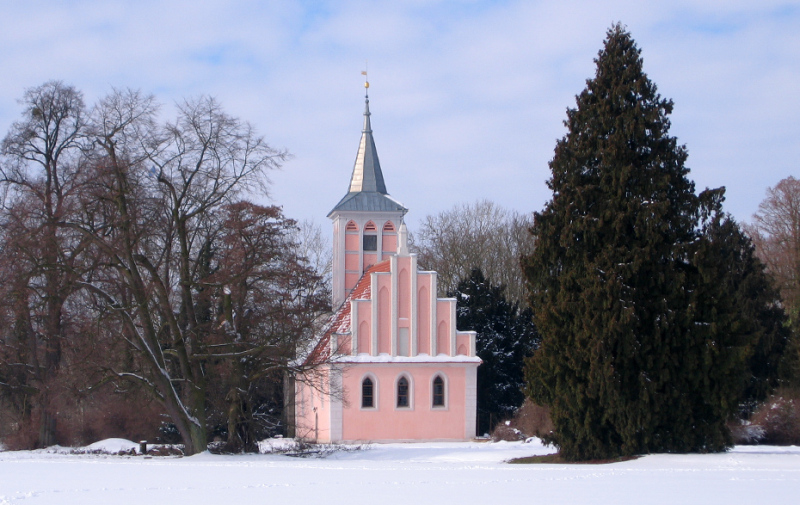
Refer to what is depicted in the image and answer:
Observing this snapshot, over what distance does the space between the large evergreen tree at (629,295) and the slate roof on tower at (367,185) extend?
2460cm

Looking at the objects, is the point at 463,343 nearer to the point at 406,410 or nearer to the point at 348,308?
the point at 406,410

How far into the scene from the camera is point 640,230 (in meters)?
22.4

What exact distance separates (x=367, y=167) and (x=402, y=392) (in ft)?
49.7

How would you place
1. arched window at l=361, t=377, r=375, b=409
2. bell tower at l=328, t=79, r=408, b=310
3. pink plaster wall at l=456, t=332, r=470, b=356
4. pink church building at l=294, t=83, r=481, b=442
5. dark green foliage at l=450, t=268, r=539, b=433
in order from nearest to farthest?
pink church building at l=294, t=83, r=481, b=442 → arched window at l=361, t=377, r=375, b=409 → pink plaster wall at l=456, t=332, r=470, b=356 → dark green foliage at l=450, t=268, r=539, b=433 → bell tower at l=328, t=79, r=408, b=310

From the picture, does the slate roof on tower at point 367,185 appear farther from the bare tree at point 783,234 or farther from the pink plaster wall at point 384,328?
the bare tree at point 783,234

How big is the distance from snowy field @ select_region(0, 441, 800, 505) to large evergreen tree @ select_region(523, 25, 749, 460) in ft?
4.44

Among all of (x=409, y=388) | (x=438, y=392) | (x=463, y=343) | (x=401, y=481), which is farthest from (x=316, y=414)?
(x=401, y=481)

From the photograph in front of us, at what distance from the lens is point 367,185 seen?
4897 cm

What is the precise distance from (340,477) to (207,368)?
1119cm

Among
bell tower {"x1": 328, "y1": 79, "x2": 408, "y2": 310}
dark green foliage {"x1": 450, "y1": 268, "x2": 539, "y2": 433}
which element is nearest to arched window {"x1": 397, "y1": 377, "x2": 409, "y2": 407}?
dark green foliage {"x1": 450, "y1": 268, "x2": 539, "y2": 433}

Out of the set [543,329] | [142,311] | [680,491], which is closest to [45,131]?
[142,311]

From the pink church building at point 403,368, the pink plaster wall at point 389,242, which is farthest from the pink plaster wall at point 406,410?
the pink plaster wall at point 389,242

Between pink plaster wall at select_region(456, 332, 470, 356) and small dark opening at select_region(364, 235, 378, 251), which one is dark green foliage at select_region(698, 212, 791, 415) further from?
small dark opening at select_region(364, 235, 378, 251)

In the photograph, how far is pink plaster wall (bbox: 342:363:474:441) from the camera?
37594 millimetres
